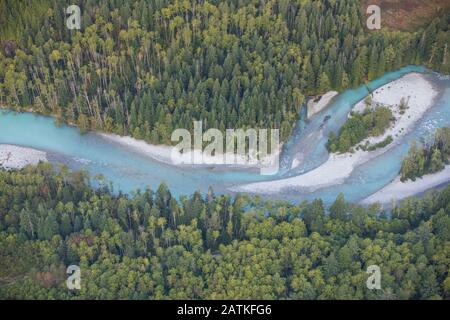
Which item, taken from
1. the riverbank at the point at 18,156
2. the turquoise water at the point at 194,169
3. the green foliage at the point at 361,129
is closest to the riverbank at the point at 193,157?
the turquoise water at the point at 194,169

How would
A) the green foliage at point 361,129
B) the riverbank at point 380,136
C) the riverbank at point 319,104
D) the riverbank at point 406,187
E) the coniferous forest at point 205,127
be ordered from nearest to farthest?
the coniferous forest at point 205,127
the riverbank at point 406,187
the riverbank at point 380,136
the green foliage at point 361,129
the riverbank at point 319,104

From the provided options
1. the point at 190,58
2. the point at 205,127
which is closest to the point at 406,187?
the point at 205,127

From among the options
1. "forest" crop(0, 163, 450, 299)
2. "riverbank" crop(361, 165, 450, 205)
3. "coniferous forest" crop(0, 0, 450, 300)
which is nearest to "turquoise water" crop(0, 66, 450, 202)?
"riverbank" crop(361, 165, 450, 205)

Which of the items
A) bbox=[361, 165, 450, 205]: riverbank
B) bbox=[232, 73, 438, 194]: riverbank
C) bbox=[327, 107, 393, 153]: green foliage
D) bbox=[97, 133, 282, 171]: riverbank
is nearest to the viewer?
bbox=[361, 165, 450, 205]: riverbank

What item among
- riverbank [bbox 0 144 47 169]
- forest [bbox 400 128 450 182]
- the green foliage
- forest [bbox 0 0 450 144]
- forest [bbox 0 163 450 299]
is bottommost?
forest [bbox 0 163 450 299]

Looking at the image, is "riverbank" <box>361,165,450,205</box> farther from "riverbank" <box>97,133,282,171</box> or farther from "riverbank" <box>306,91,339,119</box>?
"riverbank" <box>306,91,339,119</box>

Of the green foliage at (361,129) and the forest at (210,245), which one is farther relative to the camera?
the green foliage at (361,129)

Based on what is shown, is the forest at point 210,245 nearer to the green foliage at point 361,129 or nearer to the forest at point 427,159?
the forest at point 427,159
